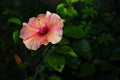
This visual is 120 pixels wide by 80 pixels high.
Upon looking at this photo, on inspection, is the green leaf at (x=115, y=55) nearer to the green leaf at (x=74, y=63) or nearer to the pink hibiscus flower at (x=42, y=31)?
the green leaf at (x=74, y=63)

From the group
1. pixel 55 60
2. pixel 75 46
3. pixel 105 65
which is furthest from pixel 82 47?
pixel 55 60

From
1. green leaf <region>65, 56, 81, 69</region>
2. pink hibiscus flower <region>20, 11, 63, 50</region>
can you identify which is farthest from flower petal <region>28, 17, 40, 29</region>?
green leaf <region>65, 56, 81, 69</region>

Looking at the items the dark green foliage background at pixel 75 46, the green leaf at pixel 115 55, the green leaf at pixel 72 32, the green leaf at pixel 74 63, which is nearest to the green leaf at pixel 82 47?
the dark green foliage background at pixel 75 46

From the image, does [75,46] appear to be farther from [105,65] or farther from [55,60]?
[55,60]

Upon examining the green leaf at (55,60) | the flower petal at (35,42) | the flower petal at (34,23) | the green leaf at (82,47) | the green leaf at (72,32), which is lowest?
the green leaf at (82,47)

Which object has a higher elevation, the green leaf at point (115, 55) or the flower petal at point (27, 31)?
the flower petal at point (27, 31)

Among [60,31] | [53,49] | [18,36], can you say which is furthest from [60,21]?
[18,36]

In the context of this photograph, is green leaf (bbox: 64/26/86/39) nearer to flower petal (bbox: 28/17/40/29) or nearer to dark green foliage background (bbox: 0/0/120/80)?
dark green foliage background (bbox: 0/0/120/80)
